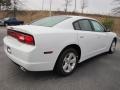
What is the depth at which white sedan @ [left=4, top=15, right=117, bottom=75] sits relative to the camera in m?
3.07

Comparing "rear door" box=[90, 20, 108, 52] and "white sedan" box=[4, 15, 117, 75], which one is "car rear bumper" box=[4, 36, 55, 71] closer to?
"white sedan" box=[4, 15, 117, 75]

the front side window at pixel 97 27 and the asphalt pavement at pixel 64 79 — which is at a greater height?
the front side window at pixel 97 27

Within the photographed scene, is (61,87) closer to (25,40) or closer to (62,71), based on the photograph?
(62,71)

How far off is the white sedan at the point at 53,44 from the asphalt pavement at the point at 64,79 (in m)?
0.29

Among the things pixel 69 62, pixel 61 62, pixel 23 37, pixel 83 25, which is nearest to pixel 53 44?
pixel 61 62

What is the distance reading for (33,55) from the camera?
302 centimetres

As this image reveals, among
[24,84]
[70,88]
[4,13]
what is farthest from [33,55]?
[4,13]

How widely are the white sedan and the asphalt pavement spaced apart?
0.94 feet

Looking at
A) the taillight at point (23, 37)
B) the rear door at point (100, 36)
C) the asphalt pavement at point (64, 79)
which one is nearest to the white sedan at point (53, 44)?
the taillight at point (23, 37)

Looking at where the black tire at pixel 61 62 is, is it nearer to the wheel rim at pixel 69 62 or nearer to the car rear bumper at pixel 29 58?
the wheel rim at pixel 69 62

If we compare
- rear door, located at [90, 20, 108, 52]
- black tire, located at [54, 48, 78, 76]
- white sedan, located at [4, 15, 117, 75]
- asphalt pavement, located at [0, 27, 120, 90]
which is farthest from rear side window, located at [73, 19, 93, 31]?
asphalt pavement, located at [0, 27, 120, 90]

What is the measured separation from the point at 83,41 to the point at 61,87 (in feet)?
4.56

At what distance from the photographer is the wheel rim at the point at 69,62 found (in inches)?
145

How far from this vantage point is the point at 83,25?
14.0ft
